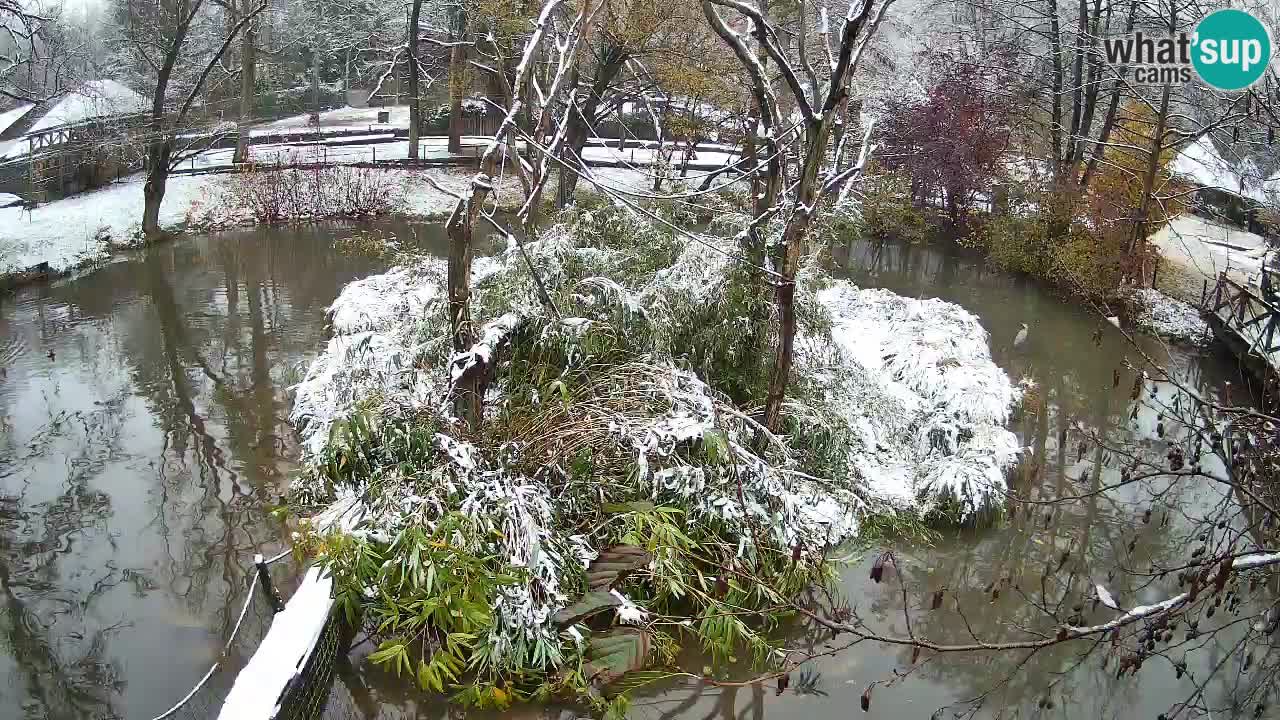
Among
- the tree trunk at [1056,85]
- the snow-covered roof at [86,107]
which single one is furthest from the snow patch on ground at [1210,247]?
the snow-covered roof at [86,107]

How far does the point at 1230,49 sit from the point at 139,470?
48.1 feet

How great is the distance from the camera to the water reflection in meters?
6.47

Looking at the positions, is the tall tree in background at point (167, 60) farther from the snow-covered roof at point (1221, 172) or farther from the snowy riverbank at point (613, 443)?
the snow-covered roof at point (1221, 172)

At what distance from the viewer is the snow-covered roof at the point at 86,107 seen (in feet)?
63.9

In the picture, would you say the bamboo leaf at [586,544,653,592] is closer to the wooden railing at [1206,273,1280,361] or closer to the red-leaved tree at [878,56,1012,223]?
the wooden railing at [1206,273,1280,361]

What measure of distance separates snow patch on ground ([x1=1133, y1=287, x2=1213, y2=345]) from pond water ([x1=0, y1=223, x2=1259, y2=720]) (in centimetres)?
34

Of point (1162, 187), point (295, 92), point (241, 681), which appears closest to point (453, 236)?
point (241, 681)

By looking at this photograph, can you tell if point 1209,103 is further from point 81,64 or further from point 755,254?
point 81,64

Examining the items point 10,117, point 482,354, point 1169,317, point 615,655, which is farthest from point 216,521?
point 10,117

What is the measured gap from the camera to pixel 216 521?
26.9 feet

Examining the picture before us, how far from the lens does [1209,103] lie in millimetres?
16156

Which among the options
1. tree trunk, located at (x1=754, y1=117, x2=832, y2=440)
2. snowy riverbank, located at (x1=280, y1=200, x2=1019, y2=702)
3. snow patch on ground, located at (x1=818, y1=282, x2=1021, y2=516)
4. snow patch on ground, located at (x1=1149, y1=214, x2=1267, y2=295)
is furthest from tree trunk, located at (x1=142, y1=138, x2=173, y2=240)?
snow patch on ground, located at (x1=1149, y1=214, x2=1267, y2=295)

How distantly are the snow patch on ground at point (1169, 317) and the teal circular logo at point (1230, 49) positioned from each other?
3107 millimetres

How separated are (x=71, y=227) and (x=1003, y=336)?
15.4m
